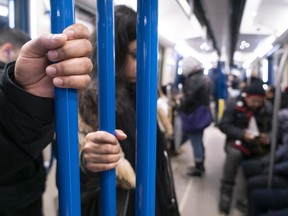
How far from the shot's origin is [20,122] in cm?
47

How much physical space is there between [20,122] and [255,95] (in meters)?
2.64

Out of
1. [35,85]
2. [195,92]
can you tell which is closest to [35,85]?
[35,85]

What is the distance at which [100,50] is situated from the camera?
0.45 m

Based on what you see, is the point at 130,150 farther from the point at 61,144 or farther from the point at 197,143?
the point at 197,143

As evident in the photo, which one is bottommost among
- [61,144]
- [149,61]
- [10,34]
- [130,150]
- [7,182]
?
[7,182]

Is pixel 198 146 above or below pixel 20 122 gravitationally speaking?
below

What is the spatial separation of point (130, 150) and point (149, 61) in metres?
0.46

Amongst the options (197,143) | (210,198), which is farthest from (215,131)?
(210,198)

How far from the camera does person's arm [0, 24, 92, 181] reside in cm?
41

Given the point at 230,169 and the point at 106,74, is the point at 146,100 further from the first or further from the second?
the point at 230,169

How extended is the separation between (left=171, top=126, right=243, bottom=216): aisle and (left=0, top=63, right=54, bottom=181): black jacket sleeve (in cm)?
222

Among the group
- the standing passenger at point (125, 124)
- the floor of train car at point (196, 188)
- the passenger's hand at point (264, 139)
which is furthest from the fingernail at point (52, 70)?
the passenger's hand at point (264, 139)

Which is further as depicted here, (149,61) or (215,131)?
(215,131)

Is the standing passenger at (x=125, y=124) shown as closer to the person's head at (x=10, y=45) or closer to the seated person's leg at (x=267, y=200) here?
the person's head at (x=10, y=45)
